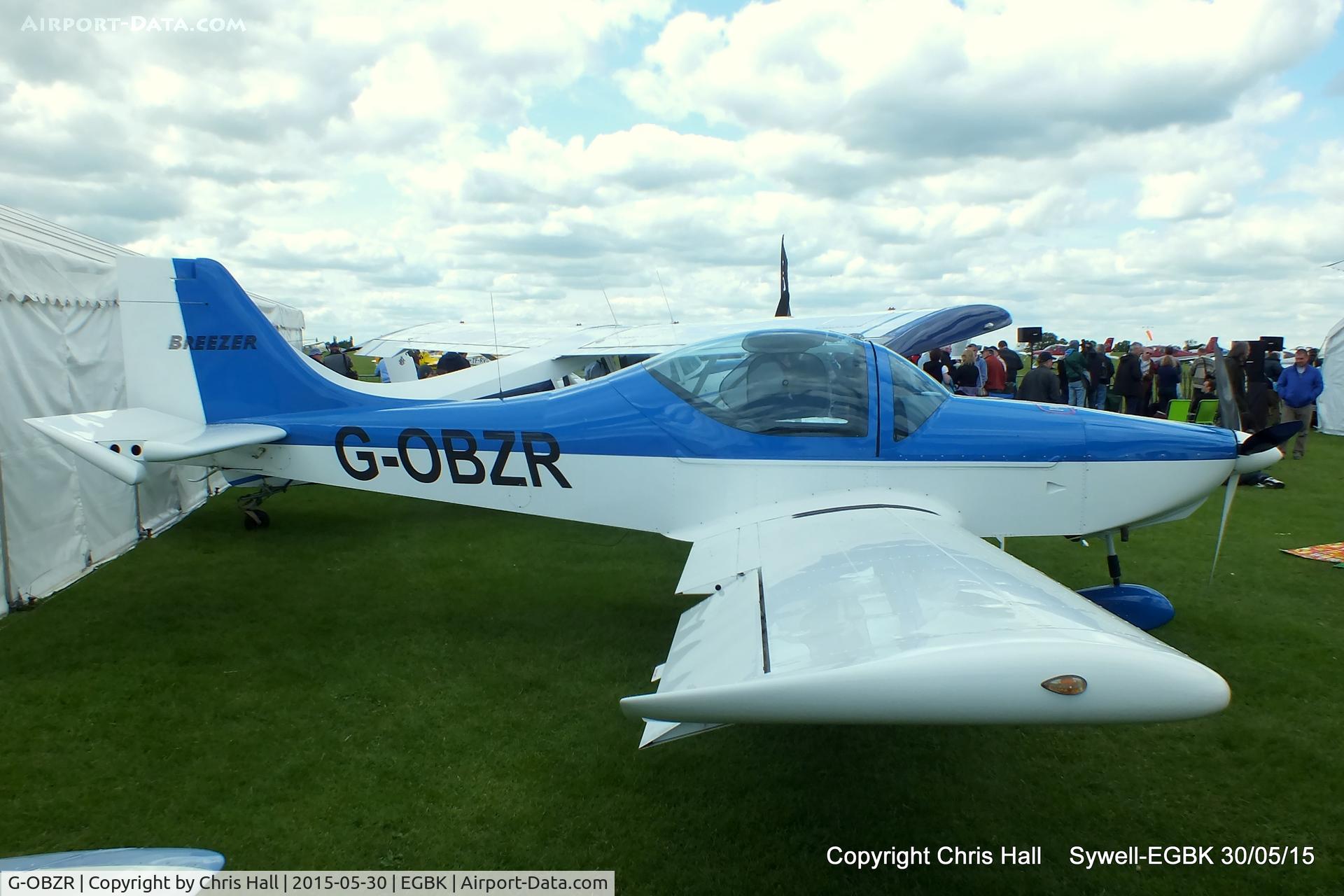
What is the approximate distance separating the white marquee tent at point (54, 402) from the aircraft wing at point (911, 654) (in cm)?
504

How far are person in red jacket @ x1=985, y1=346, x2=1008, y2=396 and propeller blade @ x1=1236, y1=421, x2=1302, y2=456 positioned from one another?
9.23 metres

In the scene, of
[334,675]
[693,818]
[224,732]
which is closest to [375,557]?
[334,675]

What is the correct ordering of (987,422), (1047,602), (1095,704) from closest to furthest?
1. (1095,704)
2. (1047,602)
3. (987,422)

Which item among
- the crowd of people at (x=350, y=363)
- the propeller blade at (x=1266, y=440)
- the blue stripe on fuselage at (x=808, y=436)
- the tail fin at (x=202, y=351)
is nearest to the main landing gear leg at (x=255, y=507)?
the crowd of people at (x=350, y=363)

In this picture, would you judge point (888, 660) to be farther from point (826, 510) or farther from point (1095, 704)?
point (826, 510)

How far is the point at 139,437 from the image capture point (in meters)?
4.61

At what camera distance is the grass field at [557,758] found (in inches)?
109

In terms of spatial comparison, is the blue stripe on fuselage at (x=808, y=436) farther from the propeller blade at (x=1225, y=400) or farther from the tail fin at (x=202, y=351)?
the tail fin at (x=202, y=351)

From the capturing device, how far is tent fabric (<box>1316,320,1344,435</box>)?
15.2m

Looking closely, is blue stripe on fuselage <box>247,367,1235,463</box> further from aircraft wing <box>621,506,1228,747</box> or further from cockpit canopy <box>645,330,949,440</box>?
aircraft wing <box>621,506,1228,747</box>

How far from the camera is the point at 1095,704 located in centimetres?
203

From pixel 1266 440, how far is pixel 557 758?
409 cm

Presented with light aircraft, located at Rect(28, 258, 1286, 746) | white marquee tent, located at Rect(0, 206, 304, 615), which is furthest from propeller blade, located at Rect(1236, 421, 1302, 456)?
white marquee tent, located at Rect(0, 206, 304, 615)

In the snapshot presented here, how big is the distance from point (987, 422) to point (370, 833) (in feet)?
11.5
